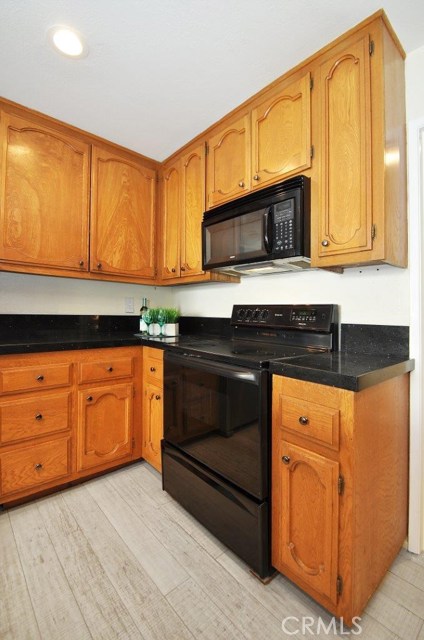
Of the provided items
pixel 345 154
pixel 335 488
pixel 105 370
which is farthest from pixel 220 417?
pixel 345 154

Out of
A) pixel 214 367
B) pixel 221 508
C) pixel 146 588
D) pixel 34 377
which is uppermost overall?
pixel 214 367

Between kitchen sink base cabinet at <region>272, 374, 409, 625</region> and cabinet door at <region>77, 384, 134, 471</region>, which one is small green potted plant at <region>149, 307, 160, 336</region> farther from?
kitchen sink base cabinet at <region>272, 374, 409, 625</region>

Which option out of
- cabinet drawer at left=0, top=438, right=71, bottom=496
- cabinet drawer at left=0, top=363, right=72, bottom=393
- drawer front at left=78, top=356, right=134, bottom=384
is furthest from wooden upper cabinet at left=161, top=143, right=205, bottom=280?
cabinet drawer at left=0, top=438, right=71, bottom=496

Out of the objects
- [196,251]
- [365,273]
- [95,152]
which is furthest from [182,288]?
[365,273]

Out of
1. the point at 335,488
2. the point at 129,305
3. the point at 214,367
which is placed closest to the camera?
the point at 335,488

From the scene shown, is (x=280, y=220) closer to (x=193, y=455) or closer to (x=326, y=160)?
(x=326, y=160)

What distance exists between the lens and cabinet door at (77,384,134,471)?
1.86 metres

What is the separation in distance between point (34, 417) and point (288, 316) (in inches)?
62.3

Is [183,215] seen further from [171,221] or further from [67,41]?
[67,41]

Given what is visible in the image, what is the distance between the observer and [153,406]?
198 centimetres

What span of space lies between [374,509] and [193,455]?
0.84 m

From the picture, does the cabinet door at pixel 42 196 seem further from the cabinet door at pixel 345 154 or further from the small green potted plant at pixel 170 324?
the cabinet door at pixel 345 154

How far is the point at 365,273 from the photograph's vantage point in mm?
1519

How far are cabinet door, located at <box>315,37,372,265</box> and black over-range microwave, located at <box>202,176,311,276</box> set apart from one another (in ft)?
0.30
